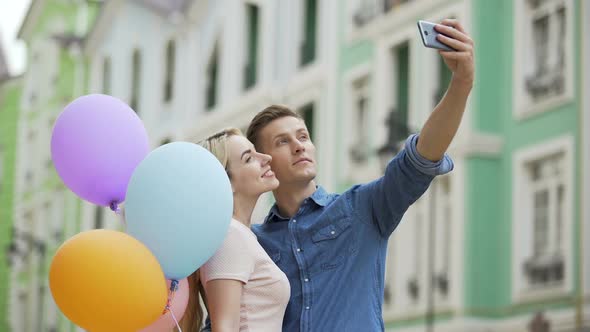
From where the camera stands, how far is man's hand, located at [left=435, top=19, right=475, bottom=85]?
11.5 feet

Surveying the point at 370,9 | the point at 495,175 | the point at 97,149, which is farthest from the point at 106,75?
the point at 97,149

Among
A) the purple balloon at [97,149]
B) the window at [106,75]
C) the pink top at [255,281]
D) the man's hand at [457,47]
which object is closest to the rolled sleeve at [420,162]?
the man's hand at [457,47]

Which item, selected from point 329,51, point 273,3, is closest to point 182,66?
point 273,3

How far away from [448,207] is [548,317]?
221 centimetres

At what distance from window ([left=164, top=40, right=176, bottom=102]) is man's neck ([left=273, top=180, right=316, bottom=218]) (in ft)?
62.2

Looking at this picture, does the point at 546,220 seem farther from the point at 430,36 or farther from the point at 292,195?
the point at 430,36

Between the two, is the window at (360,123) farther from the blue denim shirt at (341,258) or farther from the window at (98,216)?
the blue denim shirt at (341,258)

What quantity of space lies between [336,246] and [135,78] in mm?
20659

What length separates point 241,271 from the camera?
3775 millimetres

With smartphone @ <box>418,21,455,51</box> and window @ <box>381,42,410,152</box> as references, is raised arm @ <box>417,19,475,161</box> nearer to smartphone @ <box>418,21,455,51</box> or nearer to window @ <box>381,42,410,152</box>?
smartphone @ <box>418,21,455,51</box>

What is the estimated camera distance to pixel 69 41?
87.2 ft

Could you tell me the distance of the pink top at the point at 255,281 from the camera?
12.4 feet

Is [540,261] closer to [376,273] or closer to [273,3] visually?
[273,3]

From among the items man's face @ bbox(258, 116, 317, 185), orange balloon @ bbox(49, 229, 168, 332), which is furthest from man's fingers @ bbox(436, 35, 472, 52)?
orange balloon @ bbox(49, 229, 168, 332)
